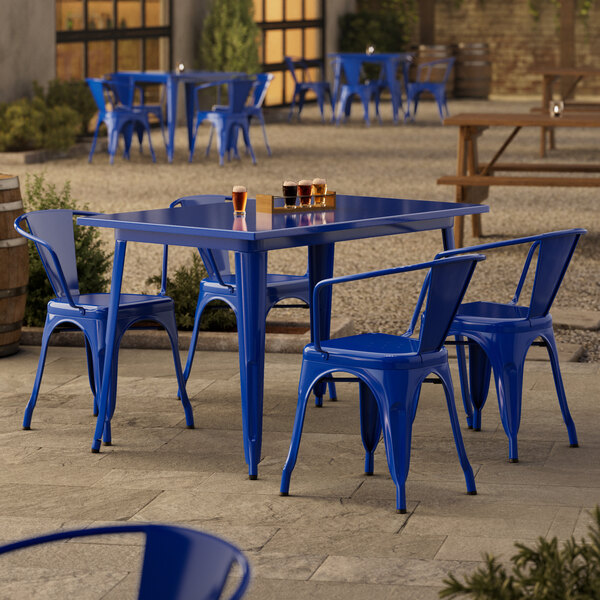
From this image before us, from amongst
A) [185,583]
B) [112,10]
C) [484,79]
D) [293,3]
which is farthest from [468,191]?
[484,79]

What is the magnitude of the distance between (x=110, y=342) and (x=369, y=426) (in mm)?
777

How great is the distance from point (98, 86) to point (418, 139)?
3870mm

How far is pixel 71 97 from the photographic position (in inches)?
504

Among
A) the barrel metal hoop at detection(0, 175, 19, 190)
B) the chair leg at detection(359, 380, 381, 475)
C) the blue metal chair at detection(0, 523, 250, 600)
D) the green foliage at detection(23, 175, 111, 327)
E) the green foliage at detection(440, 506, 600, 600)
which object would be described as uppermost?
the barrel metal hoop at detection(0, 175, 19, 190)

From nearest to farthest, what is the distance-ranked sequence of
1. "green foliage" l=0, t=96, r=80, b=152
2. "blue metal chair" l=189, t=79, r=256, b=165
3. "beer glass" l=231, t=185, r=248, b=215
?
"beer glass" l=231, t=185, r=248, b=215 < "blue metal chair" l=189, t=79, r=256, b=165 < "green foliage" l=0, t=96, r=80, b=152

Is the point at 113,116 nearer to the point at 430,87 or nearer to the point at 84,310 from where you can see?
the point at 430,87

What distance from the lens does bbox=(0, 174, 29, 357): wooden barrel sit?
4.58m

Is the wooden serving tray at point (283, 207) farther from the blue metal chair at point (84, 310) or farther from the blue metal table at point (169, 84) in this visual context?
the blue metal table at point (169, 84)

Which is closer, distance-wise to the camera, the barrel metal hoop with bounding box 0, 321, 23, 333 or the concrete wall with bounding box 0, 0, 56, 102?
the barrel metal hoop with bounding box 0, 321, 23, 333

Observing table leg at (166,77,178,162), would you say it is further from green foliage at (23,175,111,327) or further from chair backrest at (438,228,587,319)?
chair backrest at (438,228,587,319)

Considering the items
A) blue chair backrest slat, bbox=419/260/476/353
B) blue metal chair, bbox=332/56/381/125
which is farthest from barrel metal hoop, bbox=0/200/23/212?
blue metal chair, bbox=332/56/381/125

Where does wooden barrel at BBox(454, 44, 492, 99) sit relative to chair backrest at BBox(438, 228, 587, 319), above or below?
above

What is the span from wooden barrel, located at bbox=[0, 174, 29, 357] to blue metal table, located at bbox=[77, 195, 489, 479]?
84 centimetres

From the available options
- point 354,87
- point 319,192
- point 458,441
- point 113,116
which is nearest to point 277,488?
point 458,441
